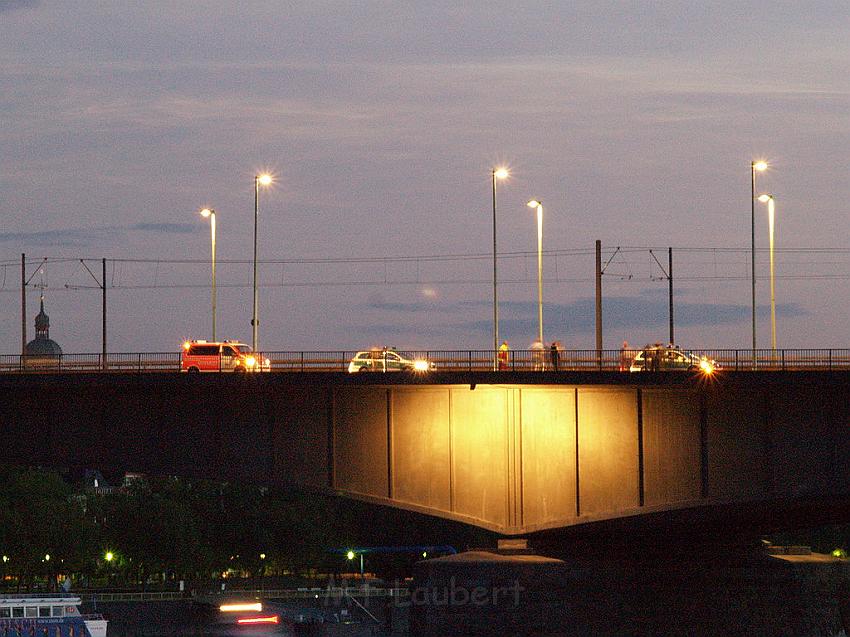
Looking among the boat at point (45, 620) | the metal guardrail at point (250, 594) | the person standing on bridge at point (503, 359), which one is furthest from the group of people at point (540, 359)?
the metal guardrail at point (250, 594)

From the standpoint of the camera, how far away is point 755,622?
67375 millimetres

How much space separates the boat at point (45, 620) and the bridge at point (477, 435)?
9957 mm

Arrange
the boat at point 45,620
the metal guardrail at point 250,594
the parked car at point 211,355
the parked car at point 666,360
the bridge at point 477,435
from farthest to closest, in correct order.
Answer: the metal guardrail at point 250,594, the parked car at point 211,355, the boat at point 45,620, the parked car at point 666,360, the bridge at point 477,435

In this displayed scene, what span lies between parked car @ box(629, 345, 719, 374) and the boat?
90.4 feet

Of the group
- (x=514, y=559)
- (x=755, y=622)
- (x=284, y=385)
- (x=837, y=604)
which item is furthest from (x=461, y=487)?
(x=837, y=604)

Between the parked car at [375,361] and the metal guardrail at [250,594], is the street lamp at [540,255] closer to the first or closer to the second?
the parked car at [375,361]

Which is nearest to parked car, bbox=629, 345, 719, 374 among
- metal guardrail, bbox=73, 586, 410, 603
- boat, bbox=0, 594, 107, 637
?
boat, bbox=0, 594, 107, 637

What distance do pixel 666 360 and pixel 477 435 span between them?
8456 mm

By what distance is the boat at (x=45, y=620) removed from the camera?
67.7 meters

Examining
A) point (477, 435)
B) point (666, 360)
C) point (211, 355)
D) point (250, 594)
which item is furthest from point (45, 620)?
point (250, 594)

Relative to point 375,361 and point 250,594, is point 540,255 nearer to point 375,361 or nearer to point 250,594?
point 375,361

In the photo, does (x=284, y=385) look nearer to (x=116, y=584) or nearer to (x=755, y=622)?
(x=755, y=622)

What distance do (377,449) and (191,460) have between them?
7240 mm

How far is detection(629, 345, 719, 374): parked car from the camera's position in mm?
58938
